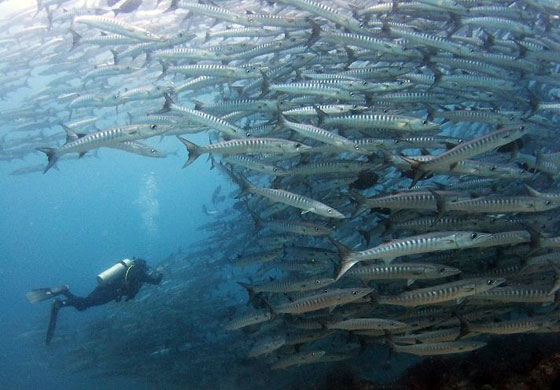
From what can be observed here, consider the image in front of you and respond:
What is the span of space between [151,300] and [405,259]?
29.3 ft

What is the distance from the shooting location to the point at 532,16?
25.9 feet

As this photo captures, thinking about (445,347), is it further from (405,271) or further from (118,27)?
(118,27)

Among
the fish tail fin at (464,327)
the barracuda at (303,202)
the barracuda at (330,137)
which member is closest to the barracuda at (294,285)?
the barracuda at (303,202)

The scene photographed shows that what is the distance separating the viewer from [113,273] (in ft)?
38.4

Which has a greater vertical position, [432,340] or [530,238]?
[530,238]

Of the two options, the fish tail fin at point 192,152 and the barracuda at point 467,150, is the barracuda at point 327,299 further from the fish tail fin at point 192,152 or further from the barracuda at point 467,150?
the fish tail fin at point 192,152

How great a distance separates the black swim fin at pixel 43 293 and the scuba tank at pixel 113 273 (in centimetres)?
190

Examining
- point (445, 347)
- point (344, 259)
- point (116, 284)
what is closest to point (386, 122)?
point (344, 259)

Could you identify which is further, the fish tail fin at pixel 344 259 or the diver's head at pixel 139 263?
the diver's head at pixel 139 263

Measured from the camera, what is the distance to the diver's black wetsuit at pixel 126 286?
38.0 feet

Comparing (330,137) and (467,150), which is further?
(330,137)

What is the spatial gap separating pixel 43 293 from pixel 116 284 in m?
2.33

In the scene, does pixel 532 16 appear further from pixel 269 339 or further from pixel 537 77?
pixel 269 339

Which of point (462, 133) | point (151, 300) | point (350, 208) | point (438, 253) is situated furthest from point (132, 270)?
point (462, 133)
